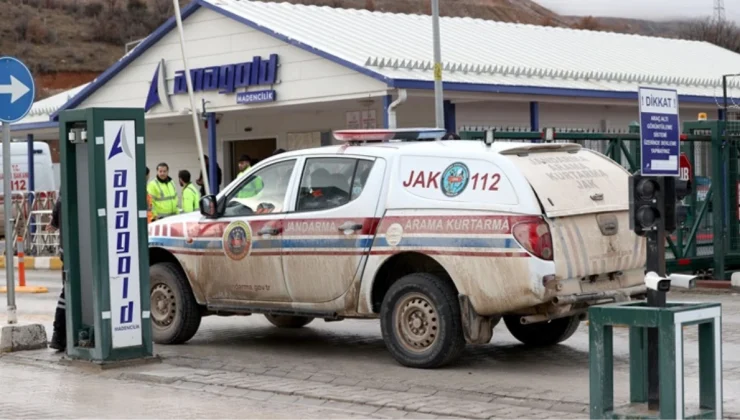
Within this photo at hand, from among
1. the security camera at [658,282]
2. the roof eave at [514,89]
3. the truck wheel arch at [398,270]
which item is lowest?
the truck wheel arch at [398,270]

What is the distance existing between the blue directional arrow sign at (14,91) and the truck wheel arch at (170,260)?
73.0 inches


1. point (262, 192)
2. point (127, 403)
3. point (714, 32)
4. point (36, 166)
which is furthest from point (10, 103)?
point (714, 32)

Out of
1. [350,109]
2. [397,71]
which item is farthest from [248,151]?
[397,71]

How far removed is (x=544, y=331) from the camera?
1180 cm

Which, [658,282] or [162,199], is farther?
[162,199]

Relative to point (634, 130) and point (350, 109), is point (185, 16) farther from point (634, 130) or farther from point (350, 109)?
point (634, 130)

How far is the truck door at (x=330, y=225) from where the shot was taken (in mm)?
11062

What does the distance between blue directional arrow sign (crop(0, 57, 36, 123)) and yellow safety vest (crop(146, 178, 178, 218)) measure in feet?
24.3

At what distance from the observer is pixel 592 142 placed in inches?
680

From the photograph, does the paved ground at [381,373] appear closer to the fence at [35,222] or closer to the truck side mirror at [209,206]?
the truck side mirror at [209,206]

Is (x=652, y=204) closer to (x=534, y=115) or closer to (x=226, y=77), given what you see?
(x=534, y=115)

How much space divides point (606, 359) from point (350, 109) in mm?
19820

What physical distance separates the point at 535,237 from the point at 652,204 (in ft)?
8.29

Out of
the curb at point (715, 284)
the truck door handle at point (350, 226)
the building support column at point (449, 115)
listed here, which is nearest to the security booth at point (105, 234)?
the truck door handle at point (350, 226)
